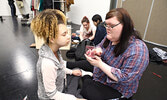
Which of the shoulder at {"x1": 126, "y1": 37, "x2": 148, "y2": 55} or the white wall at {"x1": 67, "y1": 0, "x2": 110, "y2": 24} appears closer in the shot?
the shoulder at {"x1": 126, "y1": 37, "x2": 148, "y2": 55}

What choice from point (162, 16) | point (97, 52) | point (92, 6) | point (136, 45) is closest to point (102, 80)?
point (97, 52)

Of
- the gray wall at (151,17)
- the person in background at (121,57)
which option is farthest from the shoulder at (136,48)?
the gray wall at (151,17)

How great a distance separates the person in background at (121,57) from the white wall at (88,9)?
11.8ft

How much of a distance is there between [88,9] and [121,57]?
4542mm

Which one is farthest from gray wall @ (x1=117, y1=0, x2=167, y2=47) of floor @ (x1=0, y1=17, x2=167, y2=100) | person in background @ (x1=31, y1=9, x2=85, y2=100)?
person in background @ (x1=31, y1=9, x2=85, y2=100)

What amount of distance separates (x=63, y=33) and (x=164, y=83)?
1992 millimetres

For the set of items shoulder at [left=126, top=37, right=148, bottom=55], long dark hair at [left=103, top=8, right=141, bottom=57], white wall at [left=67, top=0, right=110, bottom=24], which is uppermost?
white wall at [left=67, top=0, right=110, bottom=24]

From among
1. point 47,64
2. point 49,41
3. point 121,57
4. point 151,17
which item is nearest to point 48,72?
point 47,64

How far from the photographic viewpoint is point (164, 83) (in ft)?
6.38

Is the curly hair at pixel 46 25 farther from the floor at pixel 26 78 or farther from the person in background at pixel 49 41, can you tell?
the floor at pixel 26 78

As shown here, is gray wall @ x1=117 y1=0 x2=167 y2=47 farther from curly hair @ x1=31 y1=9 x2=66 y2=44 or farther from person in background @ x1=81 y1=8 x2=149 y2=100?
curly hair @ x1=31 y1=9 x2=66 y2=44

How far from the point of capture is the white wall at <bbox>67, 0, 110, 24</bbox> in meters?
4.44

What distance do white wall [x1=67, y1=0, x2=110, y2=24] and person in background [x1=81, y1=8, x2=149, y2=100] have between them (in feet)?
11.8

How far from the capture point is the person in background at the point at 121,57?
3.12 ft
